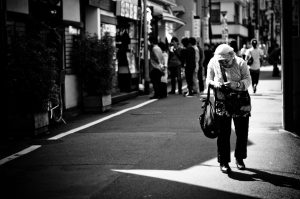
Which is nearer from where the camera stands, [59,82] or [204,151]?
[204,151]

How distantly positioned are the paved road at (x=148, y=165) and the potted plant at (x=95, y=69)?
2861mm

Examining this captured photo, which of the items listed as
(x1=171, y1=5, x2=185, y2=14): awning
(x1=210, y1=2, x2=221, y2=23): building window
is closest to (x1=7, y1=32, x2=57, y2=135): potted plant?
(x1=171, y1=5, x2=185, y2=14): awning

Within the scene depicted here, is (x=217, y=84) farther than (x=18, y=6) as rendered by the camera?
Answer: No

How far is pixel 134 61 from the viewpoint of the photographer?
23672 mm

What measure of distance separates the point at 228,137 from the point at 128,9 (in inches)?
639

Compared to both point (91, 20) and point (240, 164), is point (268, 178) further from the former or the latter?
point (91, 20)

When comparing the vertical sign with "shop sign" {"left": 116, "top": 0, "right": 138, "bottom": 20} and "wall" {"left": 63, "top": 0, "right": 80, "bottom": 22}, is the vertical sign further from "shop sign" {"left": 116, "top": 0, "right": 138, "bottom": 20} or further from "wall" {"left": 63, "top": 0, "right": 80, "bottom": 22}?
"wall" {"left": 63, "top": 0, "right": 80, "bottom": 22}

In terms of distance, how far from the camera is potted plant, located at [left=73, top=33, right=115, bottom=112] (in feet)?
53.5

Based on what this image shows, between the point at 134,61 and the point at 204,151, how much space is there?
47.6 ft

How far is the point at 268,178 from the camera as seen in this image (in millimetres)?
7375

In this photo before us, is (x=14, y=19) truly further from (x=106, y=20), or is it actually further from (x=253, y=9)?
(x=253, y=9)

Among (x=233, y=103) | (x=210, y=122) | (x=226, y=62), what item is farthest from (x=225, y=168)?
(x=226, y=62)

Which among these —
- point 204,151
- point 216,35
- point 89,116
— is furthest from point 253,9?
point 204,151

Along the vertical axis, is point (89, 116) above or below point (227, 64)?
below
